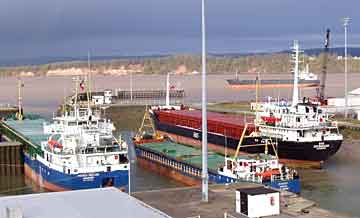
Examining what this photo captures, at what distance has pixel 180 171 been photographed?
37969mm

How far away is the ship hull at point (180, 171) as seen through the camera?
3053 cm

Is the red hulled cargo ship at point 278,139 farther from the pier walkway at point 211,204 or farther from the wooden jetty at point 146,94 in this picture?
the wooden jetty at point 146,94

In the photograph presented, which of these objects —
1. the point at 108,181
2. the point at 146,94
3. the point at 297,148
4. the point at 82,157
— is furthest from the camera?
the point at 146,94

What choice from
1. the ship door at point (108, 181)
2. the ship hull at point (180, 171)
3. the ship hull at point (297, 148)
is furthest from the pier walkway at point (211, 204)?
the ship hull at point (297, 148)

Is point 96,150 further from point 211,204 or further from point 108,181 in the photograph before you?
point 211,204

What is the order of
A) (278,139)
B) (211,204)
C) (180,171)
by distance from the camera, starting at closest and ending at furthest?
(211,204) < (180,171) < (278,139)

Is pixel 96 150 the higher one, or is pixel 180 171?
pixel 96 150

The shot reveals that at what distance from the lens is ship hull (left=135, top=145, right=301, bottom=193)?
30531 mm

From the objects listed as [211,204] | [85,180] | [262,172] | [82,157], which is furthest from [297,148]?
[211,204]

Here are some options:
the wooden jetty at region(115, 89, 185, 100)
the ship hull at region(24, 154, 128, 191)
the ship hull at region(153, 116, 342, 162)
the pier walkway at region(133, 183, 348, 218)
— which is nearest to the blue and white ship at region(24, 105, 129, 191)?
the ship hull at region(24, 154, 128, 191)

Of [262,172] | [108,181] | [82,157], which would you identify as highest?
[82,157]

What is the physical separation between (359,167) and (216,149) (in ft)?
36.1

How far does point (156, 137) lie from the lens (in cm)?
5012

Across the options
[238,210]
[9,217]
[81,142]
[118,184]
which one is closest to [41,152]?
[81,142]
